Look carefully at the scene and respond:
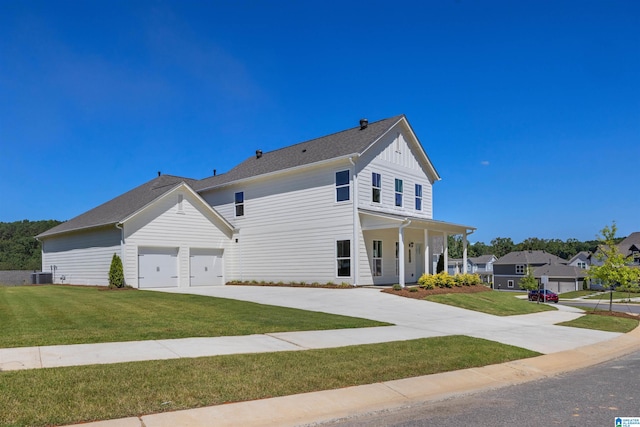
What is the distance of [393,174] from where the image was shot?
26656 mm

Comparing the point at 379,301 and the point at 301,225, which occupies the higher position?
the point at 301,225

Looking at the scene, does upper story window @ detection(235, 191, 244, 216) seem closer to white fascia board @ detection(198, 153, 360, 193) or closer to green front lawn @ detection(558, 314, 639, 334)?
white fascia board @ detection(198, 153, 360, 193)

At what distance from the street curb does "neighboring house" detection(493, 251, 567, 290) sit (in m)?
74.3

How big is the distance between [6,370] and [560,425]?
752 cm

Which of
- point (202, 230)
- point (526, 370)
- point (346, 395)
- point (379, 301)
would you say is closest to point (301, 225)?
point (202, 230)

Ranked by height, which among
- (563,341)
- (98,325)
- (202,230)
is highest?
(202,230)

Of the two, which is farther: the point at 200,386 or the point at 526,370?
the point at 526,370

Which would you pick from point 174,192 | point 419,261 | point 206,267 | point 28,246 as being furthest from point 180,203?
point 28,246

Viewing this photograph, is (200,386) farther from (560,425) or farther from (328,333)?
(328,333)

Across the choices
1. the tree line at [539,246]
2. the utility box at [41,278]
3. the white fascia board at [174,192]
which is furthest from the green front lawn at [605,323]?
the tree line at [539,246]

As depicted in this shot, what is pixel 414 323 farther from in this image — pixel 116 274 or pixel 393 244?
pixel 116 274

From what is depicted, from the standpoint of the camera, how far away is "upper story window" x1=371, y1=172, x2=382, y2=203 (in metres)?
25.2

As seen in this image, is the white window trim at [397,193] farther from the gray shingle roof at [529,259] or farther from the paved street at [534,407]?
the gray shingle roof at [529,259]

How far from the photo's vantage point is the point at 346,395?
700 centimetres
